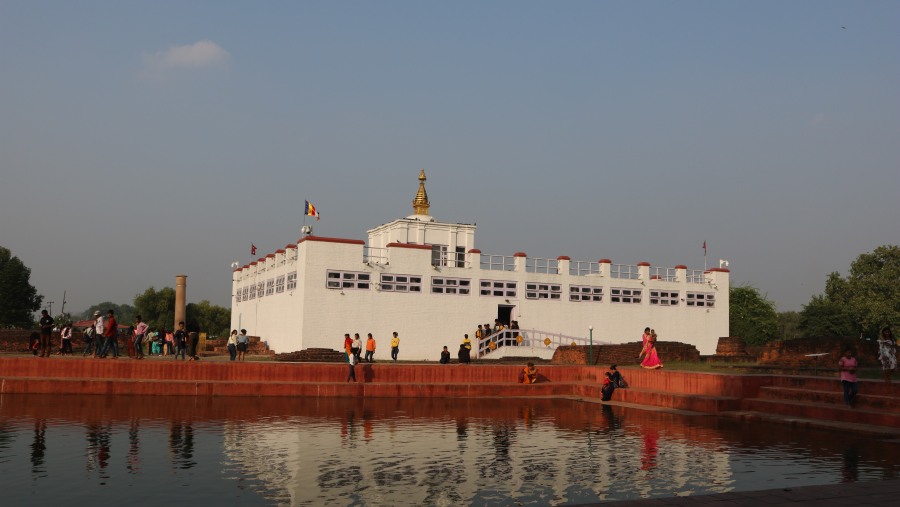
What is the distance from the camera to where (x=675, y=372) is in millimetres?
25438

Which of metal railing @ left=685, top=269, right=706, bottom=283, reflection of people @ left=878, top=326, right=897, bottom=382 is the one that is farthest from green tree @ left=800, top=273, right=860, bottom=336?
reflection of people @ left=878, top=326, right=897, bottom=382

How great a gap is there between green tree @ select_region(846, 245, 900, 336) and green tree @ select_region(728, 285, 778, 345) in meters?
8.49

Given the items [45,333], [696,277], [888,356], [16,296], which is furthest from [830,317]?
[16,296]

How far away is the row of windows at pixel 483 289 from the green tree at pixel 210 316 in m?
52.2

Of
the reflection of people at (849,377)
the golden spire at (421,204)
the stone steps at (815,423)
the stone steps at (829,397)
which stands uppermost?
the golden spire at (421,204)

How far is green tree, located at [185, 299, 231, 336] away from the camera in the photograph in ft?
346

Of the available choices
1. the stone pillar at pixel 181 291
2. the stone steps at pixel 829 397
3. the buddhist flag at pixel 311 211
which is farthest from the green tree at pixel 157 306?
the stone steps at pixel 829 397

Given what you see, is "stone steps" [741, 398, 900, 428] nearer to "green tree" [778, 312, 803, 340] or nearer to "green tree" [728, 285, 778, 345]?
"green tree" [728, 285, 778, 345]

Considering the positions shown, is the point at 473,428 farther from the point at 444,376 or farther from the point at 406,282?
the point at 406,282

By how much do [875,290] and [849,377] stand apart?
73.4m

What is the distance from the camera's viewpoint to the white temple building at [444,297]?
4253cm

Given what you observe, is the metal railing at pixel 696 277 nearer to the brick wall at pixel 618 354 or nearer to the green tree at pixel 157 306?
the brick wall at pixel 618 354

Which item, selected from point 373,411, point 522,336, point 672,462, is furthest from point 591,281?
point 672,462

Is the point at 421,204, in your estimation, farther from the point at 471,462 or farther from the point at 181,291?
the point at 471,462
